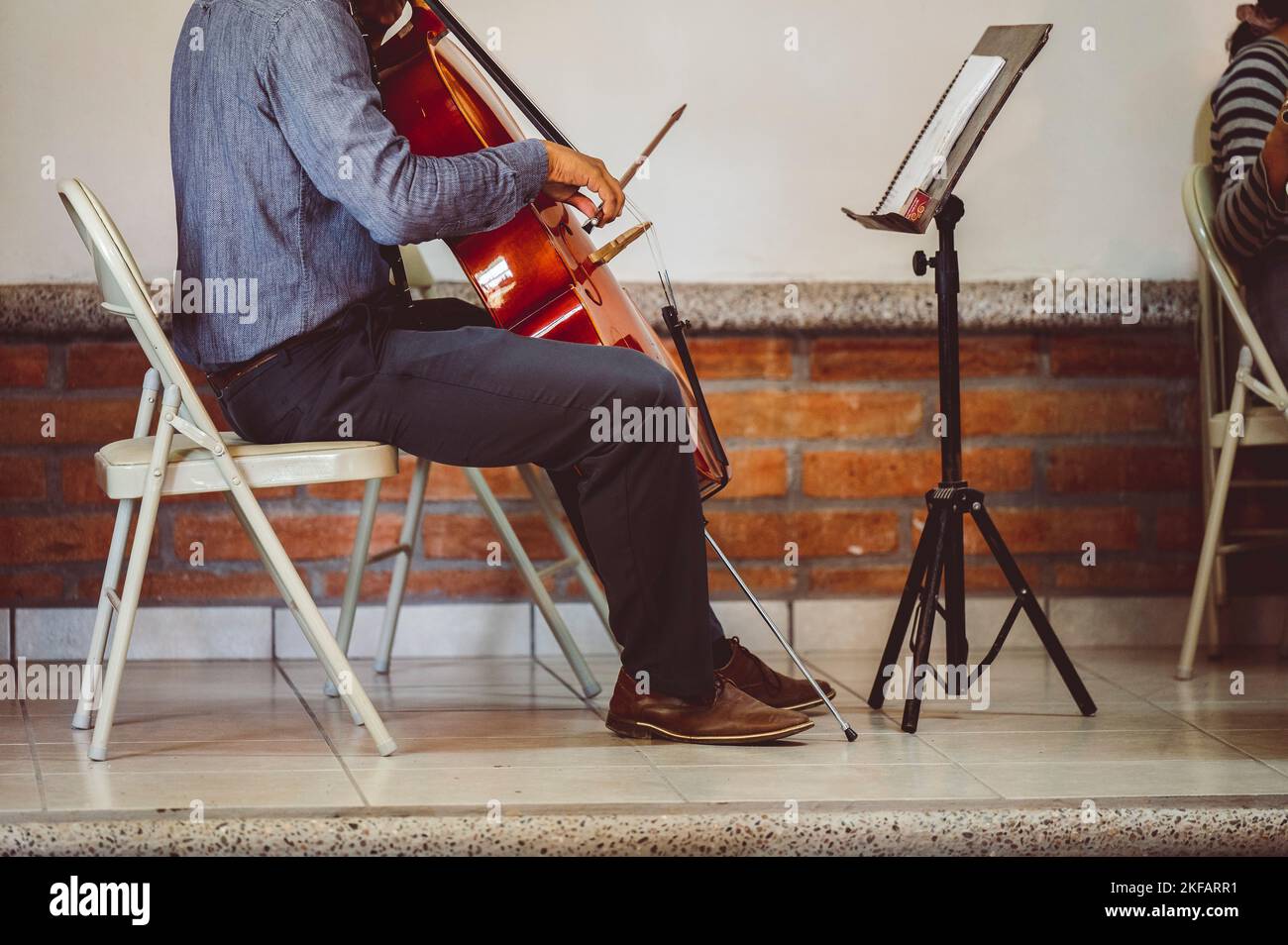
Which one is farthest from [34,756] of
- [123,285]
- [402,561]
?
[402,561]

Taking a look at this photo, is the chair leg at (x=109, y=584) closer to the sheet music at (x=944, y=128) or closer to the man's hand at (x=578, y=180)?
the man's hand at (x=578, y=180)

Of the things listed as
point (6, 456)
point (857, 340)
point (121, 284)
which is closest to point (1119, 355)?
point (857, 340)

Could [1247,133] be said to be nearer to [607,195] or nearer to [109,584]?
[607,195]

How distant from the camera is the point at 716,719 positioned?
7.34 feet

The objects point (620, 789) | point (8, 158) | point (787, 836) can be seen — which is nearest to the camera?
point (787, 836)

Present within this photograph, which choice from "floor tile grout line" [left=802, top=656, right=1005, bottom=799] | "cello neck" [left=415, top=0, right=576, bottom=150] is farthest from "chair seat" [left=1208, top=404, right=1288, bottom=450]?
"cello neck" [left=415, top=0, right=576, bottom=150]

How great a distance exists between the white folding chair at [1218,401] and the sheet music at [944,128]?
72 centimetres

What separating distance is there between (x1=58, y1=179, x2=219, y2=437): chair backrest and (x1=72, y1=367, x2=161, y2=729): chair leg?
0.63 ft

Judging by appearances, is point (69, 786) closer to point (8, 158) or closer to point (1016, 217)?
point (8, 158)

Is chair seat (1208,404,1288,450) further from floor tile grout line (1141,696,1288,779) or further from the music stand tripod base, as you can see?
the music stand tripod base

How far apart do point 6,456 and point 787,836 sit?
184 cm

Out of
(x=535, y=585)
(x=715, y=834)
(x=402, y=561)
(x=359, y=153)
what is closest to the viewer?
(x=715, y=834)

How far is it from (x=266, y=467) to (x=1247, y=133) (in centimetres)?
177

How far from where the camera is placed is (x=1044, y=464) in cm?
308
